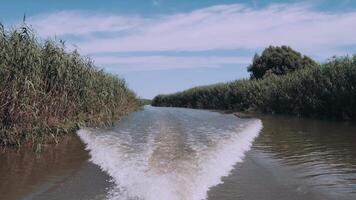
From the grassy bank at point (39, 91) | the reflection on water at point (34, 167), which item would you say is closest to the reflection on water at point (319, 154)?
the reflection on water at point (34, 167)

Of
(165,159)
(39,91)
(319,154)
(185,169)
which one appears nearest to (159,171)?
(185,169)

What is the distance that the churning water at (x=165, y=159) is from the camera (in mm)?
7723

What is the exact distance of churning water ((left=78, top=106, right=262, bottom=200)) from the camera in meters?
7.72

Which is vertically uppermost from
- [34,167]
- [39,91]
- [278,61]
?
[278,61]

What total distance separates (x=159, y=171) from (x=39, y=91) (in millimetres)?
5305

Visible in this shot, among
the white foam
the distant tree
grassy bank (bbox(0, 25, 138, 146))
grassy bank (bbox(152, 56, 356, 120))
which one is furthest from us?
the distant tree

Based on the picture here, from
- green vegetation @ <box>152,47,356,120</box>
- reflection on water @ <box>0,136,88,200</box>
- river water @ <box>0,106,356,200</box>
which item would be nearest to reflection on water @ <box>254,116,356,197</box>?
river water @ <box>0,106,356,200</box>

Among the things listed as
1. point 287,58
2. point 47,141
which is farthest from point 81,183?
point 287,58

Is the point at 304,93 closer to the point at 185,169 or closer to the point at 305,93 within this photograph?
the point at 305,93

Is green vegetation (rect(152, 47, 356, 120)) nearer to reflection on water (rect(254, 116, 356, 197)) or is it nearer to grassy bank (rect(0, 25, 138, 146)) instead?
reflection on water (rect(254, 116, 356, 197))

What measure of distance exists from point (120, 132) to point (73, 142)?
303cm

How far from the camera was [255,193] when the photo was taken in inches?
303

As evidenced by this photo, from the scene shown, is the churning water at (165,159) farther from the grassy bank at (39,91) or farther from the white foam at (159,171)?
the grassy bank at (39,91)

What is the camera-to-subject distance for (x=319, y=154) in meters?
11.6
